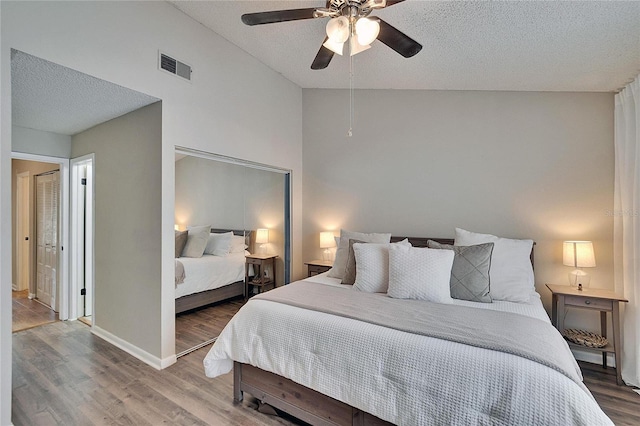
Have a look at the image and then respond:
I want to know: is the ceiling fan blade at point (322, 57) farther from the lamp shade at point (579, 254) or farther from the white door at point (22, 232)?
the white door at point (22, 232)

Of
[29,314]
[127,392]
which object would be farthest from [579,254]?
[29,314]

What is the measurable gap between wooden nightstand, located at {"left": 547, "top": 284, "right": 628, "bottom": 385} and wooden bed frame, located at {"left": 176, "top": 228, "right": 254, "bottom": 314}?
3.15m

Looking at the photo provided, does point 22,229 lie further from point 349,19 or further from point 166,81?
point 349,19

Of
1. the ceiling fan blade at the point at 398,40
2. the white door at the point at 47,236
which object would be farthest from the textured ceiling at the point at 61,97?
the ceiling fan blade at the point at 398,40

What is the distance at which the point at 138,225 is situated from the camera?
2793mm

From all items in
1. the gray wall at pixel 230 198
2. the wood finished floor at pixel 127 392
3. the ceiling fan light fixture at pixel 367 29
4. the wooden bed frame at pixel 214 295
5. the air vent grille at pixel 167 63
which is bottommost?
the wood finished floor at pixel 127 392

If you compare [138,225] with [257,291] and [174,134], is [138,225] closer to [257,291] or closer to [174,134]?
[174,134]

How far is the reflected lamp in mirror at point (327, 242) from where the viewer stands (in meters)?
3.87

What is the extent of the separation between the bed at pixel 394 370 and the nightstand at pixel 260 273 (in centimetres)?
143

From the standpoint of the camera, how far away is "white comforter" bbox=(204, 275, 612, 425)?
4.03ft

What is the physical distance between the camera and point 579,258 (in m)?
2.59

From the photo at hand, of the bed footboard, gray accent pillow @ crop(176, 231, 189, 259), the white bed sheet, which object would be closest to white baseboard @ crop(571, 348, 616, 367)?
the bed footboard

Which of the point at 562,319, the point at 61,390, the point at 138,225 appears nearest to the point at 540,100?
the point at 562,319

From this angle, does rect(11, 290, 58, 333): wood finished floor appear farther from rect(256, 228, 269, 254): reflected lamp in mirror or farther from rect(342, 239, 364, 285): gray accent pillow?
rect(342, 239, 364, 285): gray accent pillow
